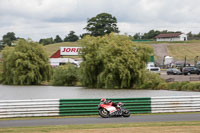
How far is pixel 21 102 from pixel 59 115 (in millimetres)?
2123

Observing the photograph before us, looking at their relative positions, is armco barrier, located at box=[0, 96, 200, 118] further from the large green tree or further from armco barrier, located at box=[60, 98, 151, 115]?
the large green tree

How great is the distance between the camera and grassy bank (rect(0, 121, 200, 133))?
15927 millimetres

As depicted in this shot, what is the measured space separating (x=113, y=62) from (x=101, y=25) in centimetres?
10039

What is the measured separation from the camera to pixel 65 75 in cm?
6681

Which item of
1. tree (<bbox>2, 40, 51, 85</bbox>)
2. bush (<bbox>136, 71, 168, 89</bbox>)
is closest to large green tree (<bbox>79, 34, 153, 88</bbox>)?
bush (<bbox>136, 71, 168, 89</bbox>)

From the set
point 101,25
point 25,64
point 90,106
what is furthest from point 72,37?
point 90,106

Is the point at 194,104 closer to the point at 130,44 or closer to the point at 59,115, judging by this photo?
the point at 59,115

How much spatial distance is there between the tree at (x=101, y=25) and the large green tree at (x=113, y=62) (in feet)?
309

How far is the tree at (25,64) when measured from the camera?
68.4 meters

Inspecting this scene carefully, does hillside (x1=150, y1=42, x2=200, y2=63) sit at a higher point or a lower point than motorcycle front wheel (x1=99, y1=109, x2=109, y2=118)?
higher

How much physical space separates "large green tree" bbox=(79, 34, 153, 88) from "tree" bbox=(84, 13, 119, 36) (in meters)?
94.2

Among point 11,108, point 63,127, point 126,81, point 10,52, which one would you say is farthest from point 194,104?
point 10,52

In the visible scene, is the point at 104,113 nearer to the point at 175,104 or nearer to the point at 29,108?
the point at 29,108

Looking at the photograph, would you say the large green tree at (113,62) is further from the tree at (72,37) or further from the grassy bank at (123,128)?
the tree at (72,37)
